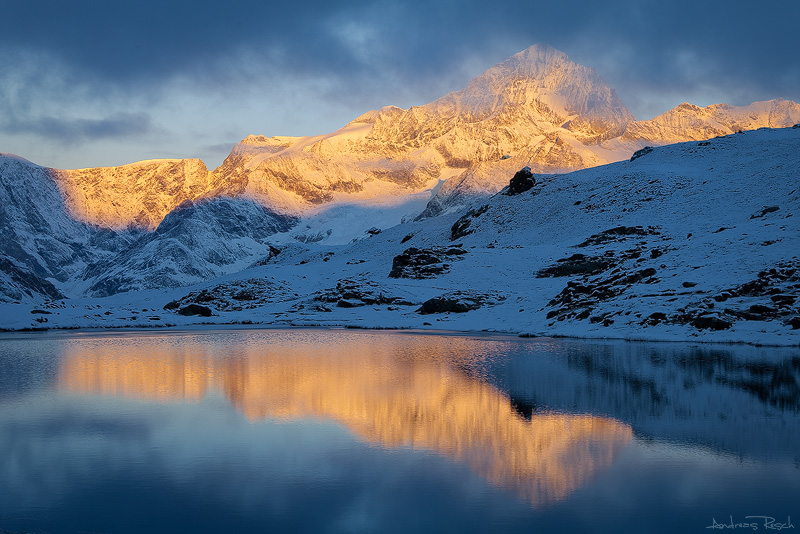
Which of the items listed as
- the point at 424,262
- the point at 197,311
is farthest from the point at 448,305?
the point at 197,311

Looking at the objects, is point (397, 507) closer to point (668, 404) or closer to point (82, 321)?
point (668, 404)

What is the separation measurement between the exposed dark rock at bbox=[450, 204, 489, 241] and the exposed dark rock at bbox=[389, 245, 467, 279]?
989 inches

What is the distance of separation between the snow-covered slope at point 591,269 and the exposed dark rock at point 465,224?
0.45m

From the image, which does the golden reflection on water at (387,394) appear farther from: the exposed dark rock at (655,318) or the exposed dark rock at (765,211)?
the exposed dark rock at (765,211)

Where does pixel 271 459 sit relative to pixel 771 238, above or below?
below

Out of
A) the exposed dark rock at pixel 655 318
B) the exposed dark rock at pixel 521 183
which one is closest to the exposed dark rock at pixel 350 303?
the exposed dark rock at pixel 655 318

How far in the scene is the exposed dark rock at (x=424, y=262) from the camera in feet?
221

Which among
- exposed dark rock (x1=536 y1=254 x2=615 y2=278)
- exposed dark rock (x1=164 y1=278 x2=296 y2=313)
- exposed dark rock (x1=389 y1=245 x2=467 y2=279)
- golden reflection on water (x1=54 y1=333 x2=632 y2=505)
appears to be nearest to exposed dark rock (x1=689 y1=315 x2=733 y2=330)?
golden reflection on water (x1=54 y1=333 x2=632 y2=505)

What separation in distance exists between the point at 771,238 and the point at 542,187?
62209 mm

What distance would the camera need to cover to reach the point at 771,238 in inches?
1642

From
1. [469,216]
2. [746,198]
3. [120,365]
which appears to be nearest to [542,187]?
[469,216]

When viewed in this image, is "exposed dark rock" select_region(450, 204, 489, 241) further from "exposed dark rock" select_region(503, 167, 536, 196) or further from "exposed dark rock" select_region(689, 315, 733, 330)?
"exposed dark rock" select_region(689, 315, 733, 330)

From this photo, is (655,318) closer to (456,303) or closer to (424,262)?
(456,303)

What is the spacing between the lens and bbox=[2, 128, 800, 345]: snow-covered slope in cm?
3456
